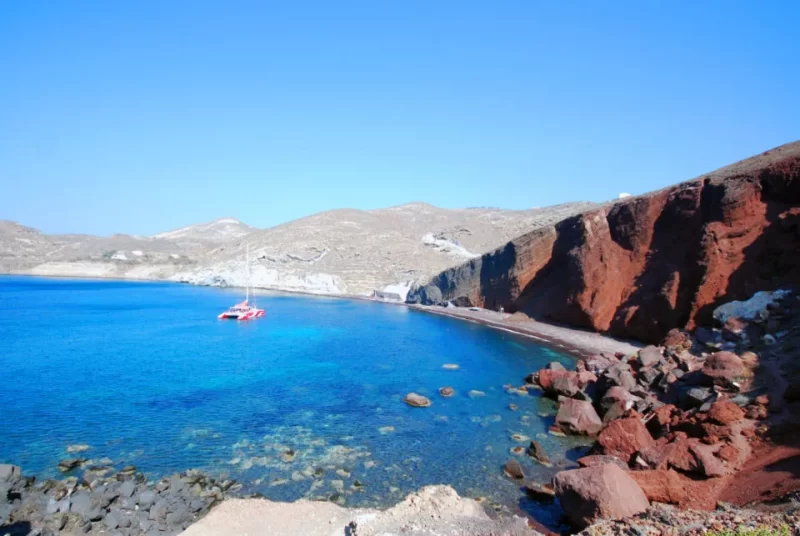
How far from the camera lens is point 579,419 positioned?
2155cm

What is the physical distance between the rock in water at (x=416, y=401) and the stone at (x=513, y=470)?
7962 mm

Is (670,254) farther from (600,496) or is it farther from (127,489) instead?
(127,489)

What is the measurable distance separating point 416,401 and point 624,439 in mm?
10492

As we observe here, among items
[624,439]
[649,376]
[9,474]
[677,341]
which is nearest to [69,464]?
[9,474]

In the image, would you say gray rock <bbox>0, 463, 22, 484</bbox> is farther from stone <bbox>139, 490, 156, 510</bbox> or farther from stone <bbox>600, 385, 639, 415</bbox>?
stone <bbox>600, 385, 639, 415</bbox>

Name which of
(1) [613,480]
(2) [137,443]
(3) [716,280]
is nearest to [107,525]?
(2) [137,443]

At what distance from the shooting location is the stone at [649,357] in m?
25.7

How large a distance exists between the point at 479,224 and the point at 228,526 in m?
112

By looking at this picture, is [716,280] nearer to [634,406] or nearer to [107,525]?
[634,406]

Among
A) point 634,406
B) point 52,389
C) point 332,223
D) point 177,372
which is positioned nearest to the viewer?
point 634,406

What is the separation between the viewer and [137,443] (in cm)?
1938

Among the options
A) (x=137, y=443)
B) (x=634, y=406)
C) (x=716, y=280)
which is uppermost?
(x=716, y=280)

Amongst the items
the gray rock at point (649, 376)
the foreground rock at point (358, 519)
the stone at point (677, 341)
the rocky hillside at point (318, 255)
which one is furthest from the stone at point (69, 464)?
the rocky hillside at point (318, 255)

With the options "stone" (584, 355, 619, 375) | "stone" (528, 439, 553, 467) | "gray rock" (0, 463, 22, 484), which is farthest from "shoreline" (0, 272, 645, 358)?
"gray rock" (0, 463, 22, 484)
